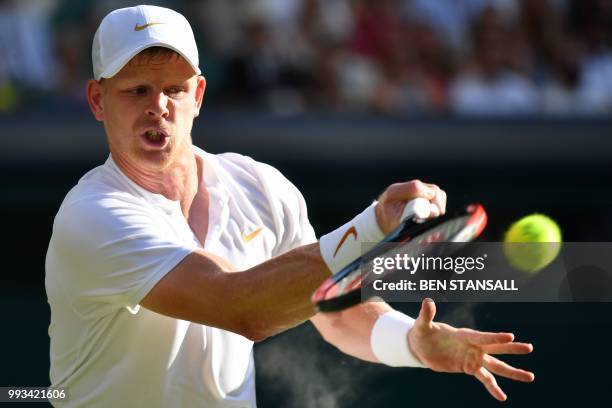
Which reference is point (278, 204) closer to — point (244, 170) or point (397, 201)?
point (244, 170)

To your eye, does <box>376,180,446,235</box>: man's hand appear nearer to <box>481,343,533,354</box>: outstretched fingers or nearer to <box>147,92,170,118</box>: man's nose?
<box>481,343,533,354</box>: outstretched fingers

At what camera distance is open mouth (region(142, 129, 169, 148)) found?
12.1ft

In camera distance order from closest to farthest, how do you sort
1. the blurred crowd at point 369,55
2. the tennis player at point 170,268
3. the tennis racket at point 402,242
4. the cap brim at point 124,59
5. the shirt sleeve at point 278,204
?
1. the tennis racket at point 402,242
2. the tennis player at point 170,268
3. the cap brim at point 124,59
4. the shirt sleeve at point 278,204
5. the blurred crowd at point 369,55

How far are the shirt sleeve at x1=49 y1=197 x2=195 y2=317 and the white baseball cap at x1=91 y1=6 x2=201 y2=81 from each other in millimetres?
444

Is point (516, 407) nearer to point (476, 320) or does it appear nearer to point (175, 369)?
point (476, 320)

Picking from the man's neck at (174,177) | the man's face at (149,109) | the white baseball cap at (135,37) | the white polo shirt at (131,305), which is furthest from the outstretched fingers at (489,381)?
the white baseball cap at (135,37)

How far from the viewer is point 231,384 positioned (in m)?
3.74

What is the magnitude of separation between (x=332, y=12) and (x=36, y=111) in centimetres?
250

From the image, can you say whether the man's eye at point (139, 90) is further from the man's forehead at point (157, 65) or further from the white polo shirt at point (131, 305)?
the white polo shirt at point (131, 305)

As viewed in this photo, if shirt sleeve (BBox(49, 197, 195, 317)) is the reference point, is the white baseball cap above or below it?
above

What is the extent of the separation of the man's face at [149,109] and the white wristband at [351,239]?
2.40ft

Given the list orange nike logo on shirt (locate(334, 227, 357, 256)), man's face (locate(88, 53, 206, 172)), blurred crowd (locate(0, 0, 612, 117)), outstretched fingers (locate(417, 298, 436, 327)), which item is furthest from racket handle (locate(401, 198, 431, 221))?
blurred crowd (locate(0, 0, 612, 117))

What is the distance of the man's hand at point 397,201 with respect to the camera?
323 cm

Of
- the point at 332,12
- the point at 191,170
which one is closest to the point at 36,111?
the point at 332,12
